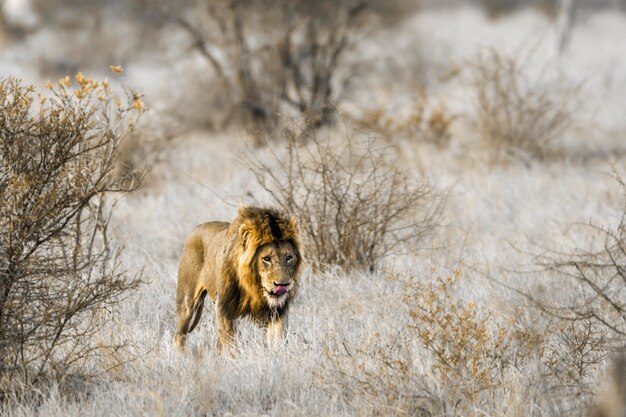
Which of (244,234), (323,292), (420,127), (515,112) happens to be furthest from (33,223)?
(420,127)

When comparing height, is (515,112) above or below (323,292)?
above

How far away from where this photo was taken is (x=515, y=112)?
1393 centimetres

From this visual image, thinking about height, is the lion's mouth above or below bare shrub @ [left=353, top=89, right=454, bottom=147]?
below

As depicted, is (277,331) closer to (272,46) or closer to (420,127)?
(420,127)

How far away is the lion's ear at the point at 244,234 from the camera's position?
18.4 feet

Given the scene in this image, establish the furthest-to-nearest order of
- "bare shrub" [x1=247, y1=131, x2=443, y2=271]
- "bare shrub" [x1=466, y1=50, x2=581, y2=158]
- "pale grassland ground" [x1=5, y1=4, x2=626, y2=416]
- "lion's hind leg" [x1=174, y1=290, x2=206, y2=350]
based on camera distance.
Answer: "bare shrub" [x1=466, y1=50, x2=581, y2=158] → "bare shrub" [x1=247, y1=131, x2=443, y2=271] → "lion's hind leg" [x1=174, y1=290, x2=206, y2=350] → "pale grassland ground" [x1=5, y1=4, x2=626, y2=416]

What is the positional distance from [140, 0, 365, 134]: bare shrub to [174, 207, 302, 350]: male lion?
10.7m

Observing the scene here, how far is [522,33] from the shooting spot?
3378cm

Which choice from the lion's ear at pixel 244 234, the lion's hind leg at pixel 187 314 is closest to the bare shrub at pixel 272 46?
the lion's hind leg at pixel 187 314

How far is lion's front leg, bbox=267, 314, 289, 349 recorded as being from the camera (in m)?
5.77

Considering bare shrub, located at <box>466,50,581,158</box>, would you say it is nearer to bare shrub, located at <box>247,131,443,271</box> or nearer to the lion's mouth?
bare shrub, located at <box>247,131,443,271</box>

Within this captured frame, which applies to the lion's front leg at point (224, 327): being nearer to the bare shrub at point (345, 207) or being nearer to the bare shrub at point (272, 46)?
the bare shrub at point (345, 207)

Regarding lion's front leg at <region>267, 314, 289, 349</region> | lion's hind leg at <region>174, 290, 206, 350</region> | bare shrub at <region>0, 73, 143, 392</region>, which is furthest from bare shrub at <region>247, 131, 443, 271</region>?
bare shrub at <region>0, 73, 143, 392</region>

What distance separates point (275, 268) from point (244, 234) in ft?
0.97
